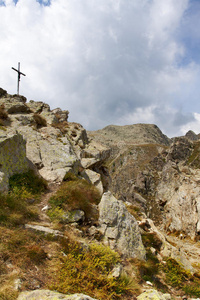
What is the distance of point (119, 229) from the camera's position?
8.93m

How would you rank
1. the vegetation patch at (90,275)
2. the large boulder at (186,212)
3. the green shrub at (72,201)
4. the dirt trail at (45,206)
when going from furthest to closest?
the large boulder at (186,212), the green shrub at (72,201), the dirt trail at (45,206), the vegetation patch at (90,275)

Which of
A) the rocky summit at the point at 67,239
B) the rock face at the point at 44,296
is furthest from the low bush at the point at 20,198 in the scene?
the rock face at the point at 44,296

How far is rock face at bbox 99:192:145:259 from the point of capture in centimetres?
826

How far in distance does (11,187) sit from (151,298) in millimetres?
7773

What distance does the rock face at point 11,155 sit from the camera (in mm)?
9391

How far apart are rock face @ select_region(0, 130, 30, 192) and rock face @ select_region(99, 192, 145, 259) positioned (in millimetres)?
5424

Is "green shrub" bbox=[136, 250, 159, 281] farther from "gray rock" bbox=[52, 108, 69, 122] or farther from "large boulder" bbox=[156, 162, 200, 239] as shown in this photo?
"gray rock" bbox=[52, 108, 69, 122]

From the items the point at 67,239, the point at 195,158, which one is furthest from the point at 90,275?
the point at 195,158

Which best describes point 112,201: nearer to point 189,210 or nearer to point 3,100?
point 3,100

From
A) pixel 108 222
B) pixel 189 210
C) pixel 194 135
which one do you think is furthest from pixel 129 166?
pixel 194 135

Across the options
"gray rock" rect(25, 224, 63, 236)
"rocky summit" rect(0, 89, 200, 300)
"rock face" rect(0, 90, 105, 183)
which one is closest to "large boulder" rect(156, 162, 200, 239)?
"rocky summit" rect(0, 89, 200, 300)

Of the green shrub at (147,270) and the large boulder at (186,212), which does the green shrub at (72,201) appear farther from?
the large boulder at (186,212)

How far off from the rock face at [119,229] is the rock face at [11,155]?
542 centimetres

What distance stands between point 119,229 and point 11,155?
24.8 ft
